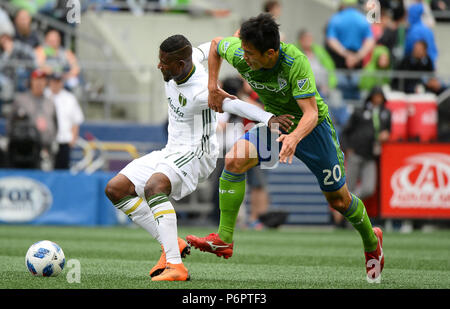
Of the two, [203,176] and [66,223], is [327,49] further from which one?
[203,176]

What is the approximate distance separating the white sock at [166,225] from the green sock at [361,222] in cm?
151

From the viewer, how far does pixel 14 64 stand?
17.6m

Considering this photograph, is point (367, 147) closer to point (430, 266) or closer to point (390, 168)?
point (390, 168)

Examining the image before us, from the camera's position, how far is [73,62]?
1814cm

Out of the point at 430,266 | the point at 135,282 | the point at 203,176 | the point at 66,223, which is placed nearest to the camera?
the point at 135,282

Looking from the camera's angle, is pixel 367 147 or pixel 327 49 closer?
pixel 367 147

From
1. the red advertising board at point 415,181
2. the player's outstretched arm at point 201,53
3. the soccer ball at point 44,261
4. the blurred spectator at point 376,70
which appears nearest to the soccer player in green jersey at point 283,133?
the player's outstretched arm at point 201,53

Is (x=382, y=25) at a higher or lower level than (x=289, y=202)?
higher

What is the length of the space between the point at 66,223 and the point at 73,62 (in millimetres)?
3826

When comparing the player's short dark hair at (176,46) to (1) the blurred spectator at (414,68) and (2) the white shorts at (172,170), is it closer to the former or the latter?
(2) the white shorts at (172,170)

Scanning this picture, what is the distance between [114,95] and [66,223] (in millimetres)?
4004

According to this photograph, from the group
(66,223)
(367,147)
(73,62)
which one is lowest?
(66,223)
